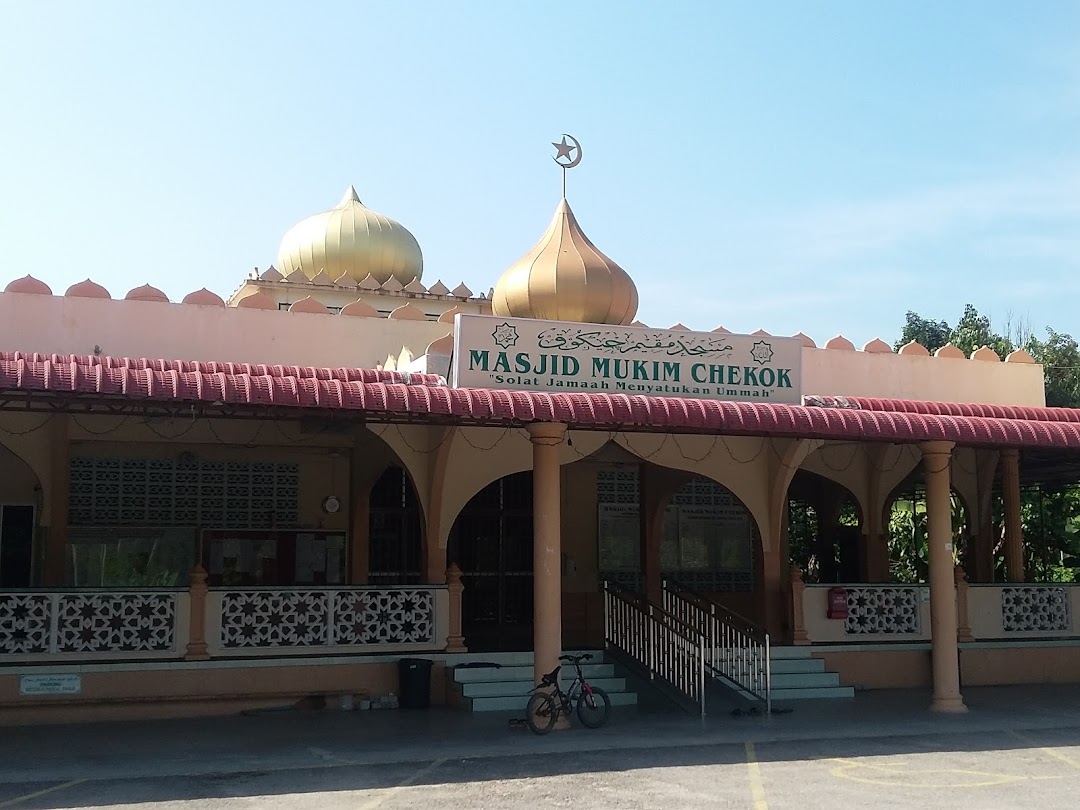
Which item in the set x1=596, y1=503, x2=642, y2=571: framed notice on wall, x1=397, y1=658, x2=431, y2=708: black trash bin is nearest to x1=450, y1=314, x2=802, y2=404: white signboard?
x1=397, y1=658, x2=431, y2=708: black trash bin

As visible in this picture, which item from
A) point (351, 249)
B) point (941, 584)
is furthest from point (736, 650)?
point (351, 249)

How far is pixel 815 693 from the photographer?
13828 mm

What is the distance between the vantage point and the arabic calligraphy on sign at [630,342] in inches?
451

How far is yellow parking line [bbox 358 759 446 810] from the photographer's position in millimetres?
8094

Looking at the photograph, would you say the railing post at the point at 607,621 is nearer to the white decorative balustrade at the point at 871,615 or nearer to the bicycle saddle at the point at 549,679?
the white decorative balustrade at the point at 871,615

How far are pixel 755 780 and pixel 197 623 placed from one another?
5.92 meters

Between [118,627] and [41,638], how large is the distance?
0.87 m

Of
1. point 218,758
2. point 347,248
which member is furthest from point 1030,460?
point 218,758

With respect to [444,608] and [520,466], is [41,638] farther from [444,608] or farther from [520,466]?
[520,466]

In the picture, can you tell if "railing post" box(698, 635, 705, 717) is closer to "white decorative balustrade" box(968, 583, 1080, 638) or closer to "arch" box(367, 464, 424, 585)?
"white decorative balustrade" box(968, 583, 1080, 638)

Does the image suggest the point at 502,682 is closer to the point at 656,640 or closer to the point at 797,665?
the point at 656,640

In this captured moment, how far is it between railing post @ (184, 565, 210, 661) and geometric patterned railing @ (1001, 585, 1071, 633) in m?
9.60

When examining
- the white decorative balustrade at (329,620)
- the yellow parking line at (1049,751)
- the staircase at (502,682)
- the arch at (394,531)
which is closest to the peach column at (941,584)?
the yellow parking line at (1049,751)

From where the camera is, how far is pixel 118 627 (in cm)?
1242
